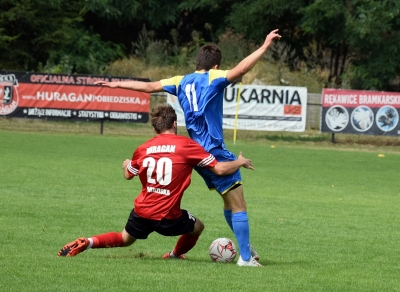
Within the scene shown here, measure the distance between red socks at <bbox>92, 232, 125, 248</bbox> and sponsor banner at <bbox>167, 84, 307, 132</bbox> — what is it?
59.5 ft

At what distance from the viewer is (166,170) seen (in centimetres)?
734

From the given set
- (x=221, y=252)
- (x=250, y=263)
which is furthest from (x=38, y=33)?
(x=250, y=263)

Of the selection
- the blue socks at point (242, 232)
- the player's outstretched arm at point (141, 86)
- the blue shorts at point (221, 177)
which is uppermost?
the player's outstretched arm at point (141, 86)

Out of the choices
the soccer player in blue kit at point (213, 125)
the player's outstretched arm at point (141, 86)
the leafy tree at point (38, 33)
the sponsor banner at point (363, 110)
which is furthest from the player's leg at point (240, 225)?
the leafy tree at point (38, 33)

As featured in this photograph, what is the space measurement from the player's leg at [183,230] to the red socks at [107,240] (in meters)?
0.38

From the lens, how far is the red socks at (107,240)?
7.54 meters

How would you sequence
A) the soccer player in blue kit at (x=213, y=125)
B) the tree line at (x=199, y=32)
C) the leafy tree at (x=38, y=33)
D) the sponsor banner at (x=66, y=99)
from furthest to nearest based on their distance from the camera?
the tree line at (x=199, y=32) → the leafy tree at (x=38, y=33) → the sponsor banner at (x=66, y=99) → the soccer player in blue kit at (x=213, y=125)

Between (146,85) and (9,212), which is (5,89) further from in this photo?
(146,85)

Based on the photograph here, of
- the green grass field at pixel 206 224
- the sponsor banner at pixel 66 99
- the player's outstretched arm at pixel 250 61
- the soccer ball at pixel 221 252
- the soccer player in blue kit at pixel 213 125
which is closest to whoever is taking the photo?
the green grass field at pixel 206 224

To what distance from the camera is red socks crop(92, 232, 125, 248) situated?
7.54 metres

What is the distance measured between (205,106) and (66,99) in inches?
731

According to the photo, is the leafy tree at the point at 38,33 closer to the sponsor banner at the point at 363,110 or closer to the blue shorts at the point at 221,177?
the sponsor banner at the point at 363,110

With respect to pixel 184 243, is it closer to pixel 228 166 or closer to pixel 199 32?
pixel 228 166

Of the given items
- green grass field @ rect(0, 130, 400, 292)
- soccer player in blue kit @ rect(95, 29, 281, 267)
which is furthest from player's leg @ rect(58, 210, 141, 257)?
soccer player in blue kit @ rect(95, 29, 281, 267)
